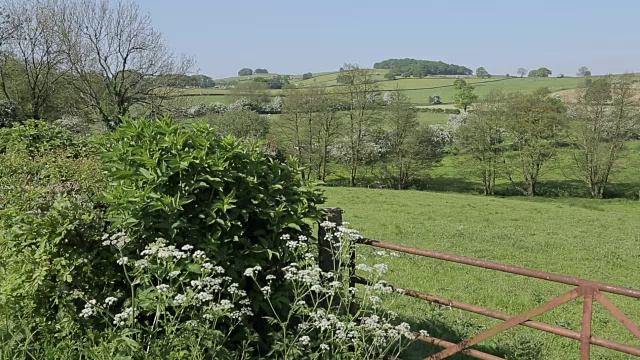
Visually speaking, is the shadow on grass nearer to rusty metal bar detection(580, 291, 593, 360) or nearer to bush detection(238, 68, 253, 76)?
rusty metal bar detection(580, 291, 593, 360)

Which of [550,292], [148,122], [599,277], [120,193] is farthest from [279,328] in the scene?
[599,277]

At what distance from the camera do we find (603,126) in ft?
127

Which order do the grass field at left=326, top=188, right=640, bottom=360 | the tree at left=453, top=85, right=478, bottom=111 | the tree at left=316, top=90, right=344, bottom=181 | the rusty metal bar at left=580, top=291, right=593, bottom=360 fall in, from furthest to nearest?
the tree at left=453, top=85, right=478, bottom=111
the tree at left=316, top=90, right=344, bottom=181
the grass field at left=326, top=188, right=640, bottom=360
the rusty metal bar at left=580, top=291, right=593, bottom=360

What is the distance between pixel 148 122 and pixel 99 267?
1283 millimetres

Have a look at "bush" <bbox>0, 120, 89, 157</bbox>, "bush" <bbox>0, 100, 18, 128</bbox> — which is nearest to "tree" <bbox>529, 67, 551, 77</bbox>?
"bush" <bbox>0, 100, 18, 128</bbox>

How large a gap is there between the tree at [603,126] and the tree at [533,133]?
192cm

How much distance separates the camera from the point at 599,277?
1234cm

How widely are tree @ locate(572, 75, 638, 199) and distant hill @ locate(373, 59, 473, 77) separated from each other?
7144 centimetres

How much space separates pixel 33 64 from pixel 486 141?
35.9 meters

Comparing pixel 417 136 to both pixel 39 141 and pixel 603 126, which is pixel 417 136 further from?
pixel 39 141

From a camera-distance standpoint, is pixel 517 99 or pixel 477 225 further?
pixel 517 99

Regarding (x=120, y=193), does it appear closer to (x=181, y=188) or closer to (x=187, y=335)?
(x=181, y=188)

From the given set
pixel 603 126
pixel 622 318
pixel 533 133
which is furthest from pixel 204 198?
pixel 533 133

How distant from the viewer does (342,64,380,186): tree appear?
4566 centimetres
